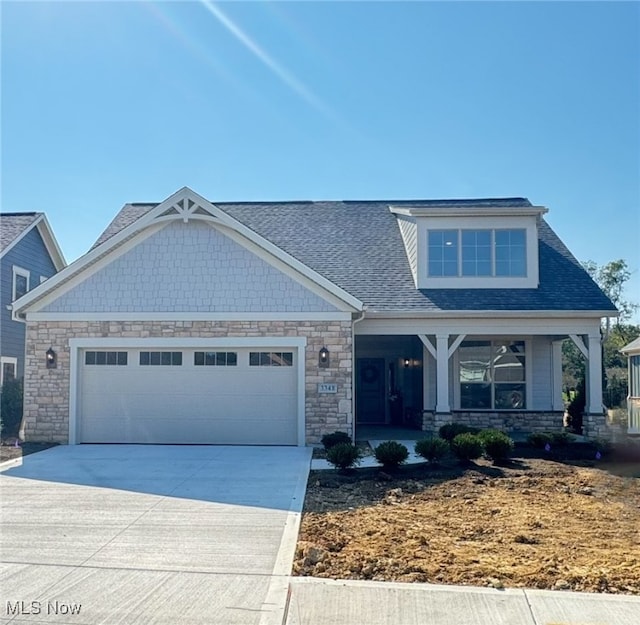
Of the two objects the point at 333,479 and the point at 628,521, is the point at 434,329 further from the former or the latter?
the point at 628,521

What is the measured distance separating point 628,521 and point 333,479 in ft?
13.6

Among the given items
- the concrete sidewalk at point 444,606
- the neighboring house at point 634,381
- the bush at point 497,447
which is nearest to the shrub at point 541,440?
the bush at point 497,447

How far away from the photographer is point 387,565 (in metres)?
5.54

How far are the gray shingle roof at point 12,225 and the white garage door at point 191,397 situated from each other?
8101 mm

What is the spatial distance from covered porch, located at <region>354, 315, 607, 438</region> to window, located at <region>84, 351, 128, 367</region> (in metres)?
5.43

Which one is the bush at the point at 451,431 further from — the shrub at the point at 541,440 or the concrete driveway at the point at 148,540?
the concrete driveway at the point at 148,540

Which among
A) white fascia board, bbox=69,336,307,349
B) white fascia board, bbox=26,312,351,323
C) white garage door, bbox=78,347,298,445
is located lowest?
white garage door, bbox=78,347,298,445

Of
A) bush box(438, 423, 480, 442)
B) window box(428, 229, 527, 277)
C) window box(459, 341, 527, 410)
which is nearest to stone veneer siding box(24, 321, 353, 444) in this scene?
bush box(438, 423, 480, 442)

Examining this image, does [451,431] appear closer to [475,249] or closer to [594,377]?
[594,377]

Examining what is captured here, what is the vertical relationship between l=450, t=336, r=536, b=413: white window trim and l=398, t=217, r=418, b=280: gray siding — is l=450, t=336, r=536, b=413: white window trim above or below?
below

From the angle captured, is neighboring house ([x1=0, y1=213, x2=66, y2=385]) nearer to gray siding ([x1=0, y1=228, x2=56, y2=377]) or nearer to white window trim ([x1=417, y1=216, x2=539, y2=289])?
gray siding ([x1=0, y1=228, x2=56, y2=377])

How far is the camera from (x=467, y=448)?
34.7ft

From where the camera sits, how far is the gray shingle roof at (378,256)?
48.9 ft

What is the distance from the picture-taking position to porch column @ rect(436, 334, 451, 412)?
567 inches
